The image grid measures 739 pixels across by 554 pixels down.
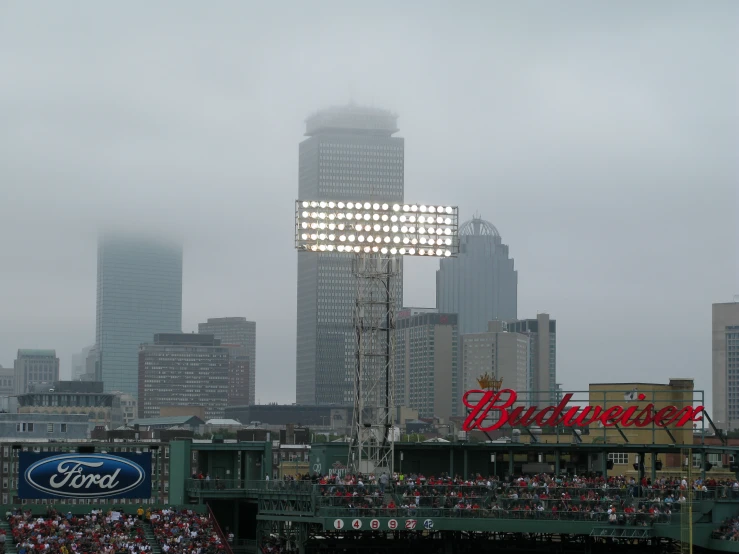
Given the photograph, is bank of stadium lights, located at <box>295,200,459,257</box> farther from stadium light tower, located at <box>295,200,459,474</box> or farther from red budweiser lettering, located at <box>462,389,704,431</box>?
red budweiser lettering, located at <box>462,389,704,431</box>

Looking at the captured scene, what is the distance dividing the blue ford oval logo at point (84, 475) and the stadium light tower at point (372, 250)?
37.0ft

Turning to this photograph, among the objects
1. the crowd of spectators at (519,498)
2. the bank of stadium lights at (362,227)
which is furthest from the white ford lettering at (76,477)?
the bank of stadium lights at (362,227)

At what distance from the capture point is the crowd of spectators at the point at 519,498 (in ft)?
194

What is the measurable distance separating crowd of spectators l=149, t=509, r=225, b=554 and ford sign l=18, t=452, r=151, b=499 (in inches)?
79.8

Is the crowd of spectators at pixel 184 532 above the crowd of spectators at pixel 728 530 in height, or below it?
below

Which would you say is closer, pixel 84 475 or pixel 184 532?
pixel 184 532

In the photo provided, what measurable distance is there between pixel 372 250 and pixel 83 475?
18.3 m

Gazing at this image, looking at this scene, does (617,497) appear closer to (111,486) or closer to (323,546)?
(323,546)

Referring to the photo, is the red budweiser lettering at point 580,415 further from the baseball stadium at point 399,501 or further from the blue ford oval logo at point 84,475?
the blue ford oval logo at point 84,475

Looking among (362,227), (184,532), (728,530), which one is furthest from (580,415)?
(184,532)

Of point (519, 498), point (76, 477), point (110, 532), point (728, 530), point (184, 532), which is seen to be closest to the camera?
point (728, 530)

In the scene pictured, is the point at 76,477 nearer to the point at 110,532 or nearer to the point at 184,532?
the point at 110,532

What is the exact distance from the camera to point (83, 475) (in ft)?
207

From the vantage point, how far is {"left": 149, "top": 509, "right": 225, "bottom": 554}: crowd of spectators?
2371 inches
